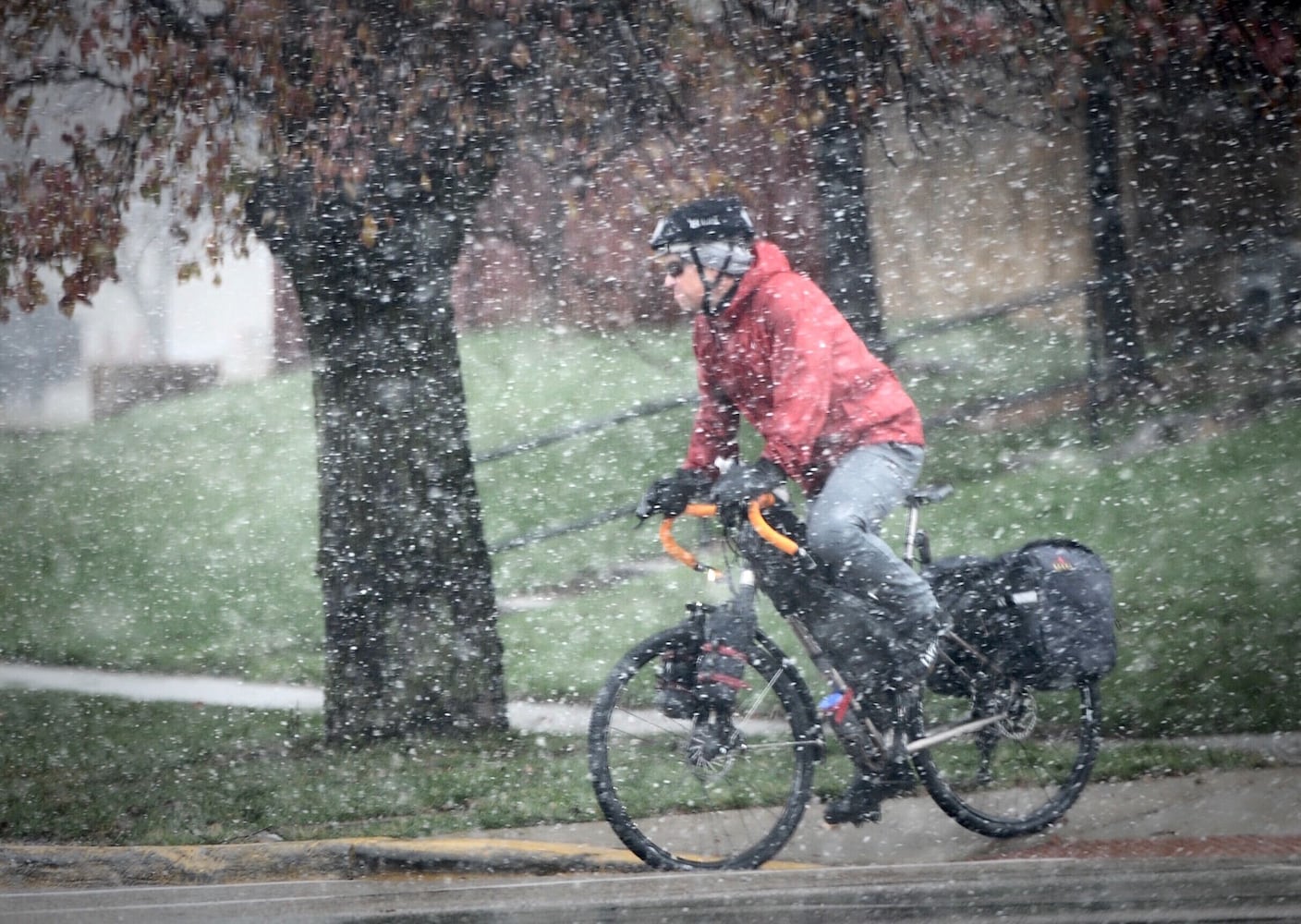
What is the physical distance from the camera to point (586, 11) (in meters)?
3.71

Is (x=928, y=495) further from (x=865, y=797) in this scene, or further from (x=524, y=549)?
(x=524, y=549)

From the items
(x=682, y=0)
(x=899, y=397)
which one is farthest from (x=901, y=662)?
(x=682, y=0)

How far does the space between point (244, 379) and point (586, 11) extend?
5.10 ft

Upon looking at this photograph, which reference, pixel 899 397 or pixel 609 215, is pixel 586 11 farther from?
pixel 899 397

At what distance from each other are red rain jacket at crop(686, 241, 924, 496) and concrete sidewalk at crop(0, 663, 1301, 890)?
3.17 feet

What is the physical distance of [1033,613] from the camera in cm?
317

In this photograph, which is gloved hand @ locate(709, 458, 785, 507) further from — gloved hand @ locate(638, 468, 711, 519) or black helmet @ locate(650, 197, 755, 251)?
black helmet @ locate(650, 197, 755, 251)

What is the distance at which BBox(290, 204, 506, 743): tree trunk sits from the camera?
3652mm

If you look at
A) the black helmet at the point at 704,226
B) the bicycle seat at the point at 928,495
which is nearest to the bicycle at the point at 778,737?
the bicycle seat at the point at 928,495

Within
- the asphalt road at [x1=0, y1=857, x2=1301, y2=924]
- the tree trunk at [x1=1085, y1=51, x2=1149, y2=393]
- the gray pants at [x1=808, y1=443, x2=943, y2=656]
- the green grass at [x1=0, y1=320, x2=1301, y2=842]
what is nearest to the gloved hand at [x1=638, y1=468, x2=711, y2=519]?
the gray pants at [x1=808, y1=443, x2=943, y2=656]

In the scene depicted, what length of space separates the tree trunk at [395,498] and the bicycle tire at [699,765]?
742mm

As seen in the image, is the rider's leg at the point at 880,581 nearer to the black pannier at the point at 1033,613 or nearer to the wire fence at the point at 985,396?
the black pannier at the point at 1033,613

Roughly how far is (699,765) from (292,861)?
3.69 ft

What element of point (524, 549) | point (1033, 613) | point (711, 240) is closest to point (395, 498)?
point (524, 549)
